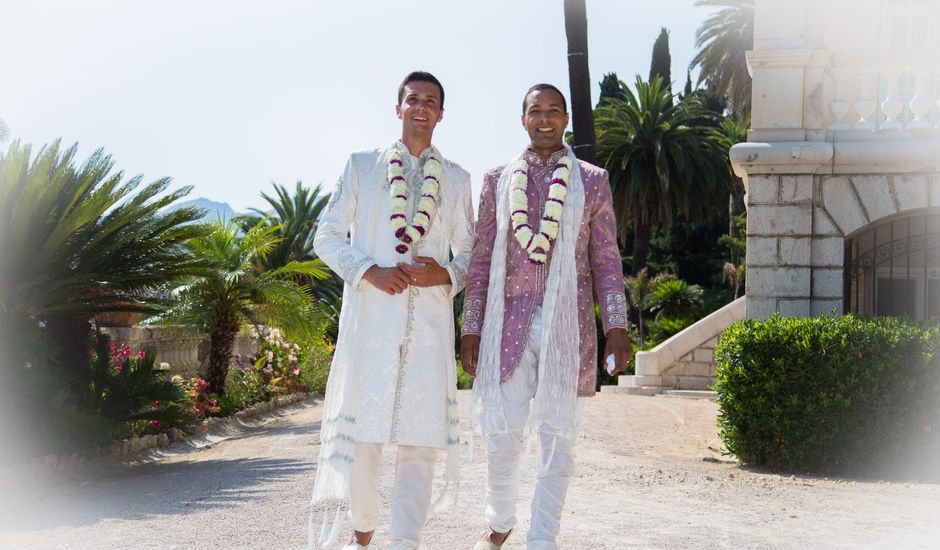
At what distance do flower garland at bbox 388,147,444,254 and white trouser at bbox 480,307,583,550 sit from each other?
2.15ft

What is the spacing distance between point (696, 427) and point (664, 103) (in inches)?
968

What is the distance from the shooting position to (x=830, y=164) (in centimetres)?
1055

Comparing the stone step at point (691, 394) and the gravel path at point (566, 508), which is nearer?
the gravel path at point (566, 508)

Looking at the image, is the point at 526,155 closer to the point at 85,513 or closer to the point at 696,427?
the point at 85,513

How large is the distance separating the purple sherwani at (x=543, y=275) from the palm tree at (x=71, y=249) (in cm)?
481

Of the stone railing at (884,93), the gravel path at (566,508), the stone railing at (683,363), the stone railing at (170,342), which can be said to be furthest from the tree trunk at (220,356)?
the stone railing at (884,93)

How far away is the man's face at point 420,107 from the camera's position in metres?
4.91

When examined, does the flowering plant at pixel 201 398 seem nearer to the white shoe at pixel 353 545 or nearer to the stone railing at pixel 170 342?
the stone railing at pixel 170 342

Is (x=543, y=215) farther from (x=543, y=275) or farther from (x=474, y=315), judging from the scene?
(x=474, y=315)

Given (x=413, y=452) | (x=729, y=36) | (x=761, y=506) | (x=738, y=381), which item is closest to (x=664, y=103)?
(x=729, y=36)

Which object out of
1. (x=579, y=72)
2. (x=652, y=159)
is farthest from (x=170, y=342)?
(x=652, y=159)

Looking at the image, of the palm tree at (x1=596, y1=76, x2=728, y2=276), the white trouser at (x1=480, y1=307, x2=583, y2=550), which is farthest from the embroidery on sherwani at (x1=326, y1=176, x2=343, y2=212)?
the palm tree at (x1=596, y1=76, x2=728, y2=276)

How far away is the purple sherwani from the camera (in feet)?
16.2

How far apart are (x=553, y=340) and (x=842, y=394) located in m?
4.73
